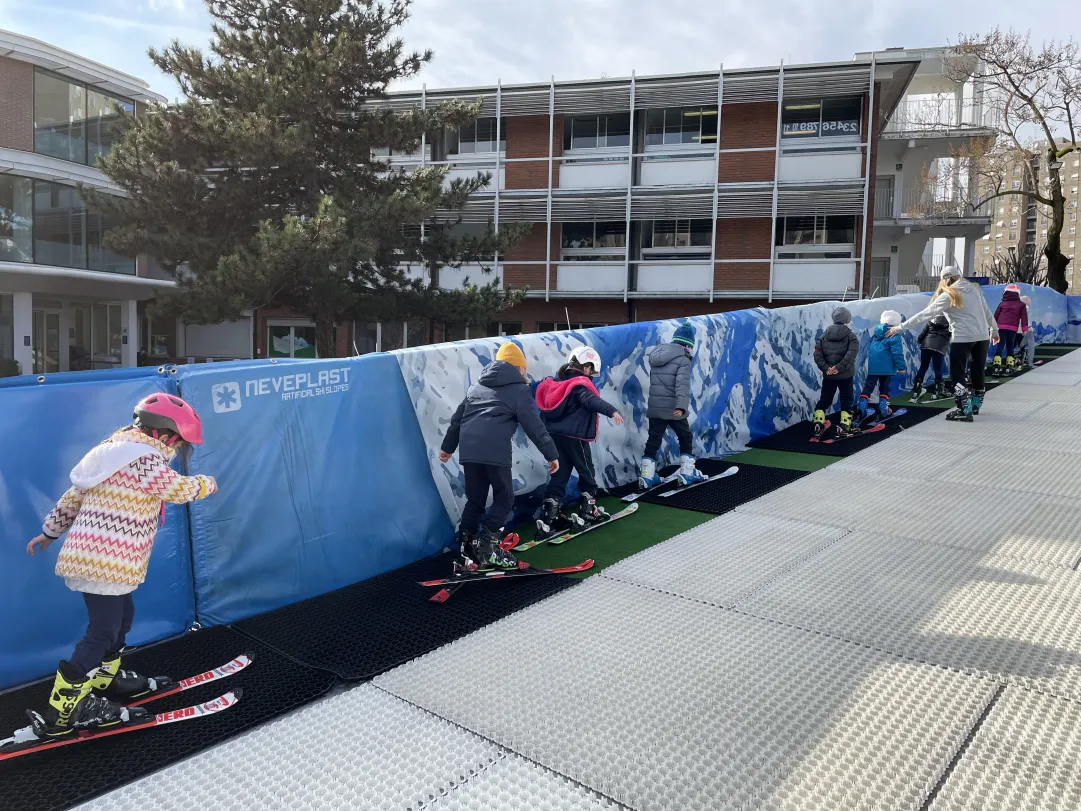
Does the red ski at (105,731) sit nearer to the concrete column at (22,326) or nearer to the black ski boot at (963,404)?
the black ski boot at (963,404)

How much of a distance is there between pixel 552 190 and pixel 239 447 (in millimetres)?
24361

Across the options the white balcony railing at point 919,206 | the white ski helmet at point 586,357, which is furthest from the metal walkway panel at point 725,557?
the white balcony railing at point 919,206

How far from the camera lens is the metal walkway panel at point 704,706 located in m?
3.07

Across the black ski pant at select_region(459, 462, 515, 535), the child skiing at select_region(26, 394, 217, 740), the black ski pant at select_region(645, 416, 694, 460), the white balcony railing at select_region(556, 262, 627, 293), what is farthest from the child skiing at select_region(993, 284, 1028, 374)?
the child skiing at select_region(26, 394, 217, 740)

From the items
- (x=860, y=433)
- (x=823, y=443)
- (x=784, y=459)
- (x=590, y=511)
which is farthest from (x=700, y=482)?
(x=860, y=433)

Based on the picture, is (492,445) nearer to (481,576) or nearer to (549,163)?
(481,576)

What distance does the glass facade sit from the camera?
23844 mm

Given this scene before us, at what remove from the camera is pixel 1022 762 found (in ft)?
10.3

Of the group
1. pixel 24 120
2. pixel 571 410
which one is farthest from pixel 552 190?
pixel 571 410

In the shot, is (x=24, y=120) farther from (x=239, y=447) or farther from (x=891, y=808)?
(x=891, y=808)

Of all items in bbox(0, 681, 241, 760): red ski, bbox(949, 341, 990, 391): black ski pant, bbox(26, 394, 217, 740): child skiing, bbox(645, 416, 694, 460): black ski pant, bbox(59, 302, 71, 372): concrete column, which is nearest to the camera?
bbox(0, 681, 241, 760): red ski

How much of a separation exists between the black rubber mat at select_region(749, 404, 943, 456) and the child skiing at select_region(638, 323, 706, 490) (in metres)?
2.32

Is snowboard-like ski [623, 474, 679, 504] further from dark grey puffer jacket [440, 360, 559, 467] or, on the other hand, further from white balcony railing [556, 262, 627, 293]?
white balcony railing [556, 262, 627, 293]

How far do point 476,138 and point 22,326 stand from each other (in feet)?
55.1
